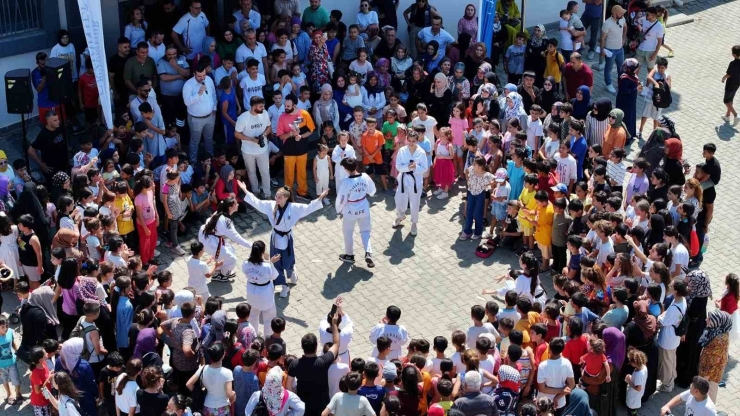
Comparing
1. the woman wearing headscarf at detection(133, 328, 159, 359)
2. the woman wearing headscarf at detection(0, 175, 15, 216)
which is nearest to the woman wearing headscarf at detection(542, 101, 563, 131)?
the woman wearing headscarf at detection(133, 328, 159, 359)

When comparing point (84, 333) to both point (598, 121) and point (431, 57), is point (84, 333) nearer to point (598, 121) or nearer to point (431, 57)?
point (598, 121)

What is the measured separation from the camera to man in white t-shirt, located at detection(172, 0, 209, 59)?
18156mm

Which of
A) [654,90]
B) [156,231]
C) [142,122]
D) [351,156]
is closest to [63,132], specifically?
[142,122]

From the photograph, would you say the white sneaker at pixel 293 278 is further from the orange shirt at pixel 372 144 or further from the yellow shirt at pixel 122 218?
the orange shirt at pixel 372 144

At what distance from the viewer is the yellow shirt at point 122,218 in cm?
1492

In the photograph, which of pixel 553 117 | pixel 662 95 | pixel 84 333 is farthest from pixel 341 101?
pixel 84 333

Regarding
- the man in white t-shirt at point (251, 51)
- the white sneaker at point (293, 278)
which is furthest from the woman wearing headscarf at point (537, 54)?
the white sneaker at point (293, 278)

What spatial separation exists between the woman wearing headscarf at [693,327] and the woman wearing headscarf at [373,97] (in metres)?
6.36

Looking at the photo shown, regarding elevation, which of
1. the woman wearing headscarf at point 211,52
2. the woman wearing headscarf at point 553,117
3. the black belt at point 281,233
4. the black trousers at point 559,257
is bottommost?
the black trousers at point 559,257

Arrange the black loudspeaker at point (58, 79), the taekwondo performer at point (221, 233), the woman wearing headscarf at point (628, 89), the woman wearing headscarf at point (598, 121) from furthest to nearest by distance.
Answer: the woman wearing headscarf at point (628, 89)
the woman wearing headscarf at point (598, 121)
the black loudspeaker at point (58, 79)
the taekwondo performer at point (221, 233)

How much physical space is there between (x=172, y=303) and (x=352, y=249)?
12.2ft

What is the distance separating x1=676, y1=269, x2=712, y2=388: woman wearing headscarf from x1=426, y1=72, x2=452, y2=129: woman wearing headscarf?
19.4 feet

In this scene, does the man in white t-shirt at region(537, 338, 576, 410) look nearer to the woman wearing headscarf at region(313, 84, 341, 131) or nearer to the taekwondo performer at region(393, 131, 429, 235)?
the taekwondo performer at region(393, 131, 429, 235)

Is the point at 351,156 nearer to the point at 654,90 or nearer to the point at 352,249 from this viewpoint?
the point at 352,249
